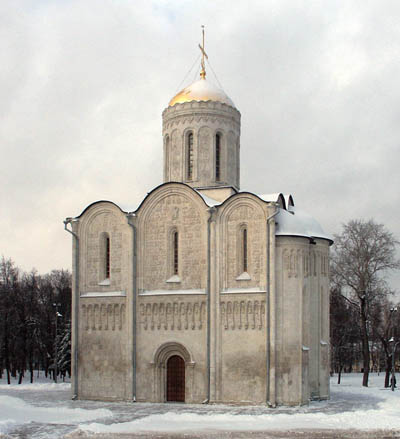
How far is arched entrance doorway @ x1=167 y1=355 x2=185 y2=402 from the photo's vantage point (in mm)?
22891

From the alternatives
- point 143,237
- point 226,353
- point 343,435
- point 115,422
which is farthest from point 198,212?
point 343,435

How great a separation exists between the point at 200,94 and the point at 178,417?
A: 540 inches

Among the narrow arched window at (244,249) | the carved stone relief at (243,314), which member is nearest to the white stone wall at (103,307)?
the carved stone relief at (243,314)

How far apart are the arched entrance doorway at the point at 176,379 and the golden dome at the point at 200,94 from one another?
10651 millimetres

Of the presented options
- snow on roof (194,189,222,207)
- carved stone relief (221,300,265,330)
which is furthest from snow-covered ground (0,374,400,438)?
snow on roof (194,189,222,207)

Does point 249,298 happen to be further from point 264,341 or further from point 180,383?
point 180,383

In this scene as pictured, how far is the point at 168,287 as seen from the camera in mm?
23469

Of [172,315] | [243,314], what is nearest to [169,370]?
[172,315]

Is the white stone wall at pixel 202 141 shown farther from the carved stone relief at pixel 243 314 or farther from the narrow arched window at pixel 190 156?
the carved stone relief at pixel 243 314

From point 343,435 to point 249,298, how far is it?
7061mm

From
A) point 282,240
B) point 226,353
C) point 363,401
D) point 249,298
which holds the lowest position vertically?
point 363,401

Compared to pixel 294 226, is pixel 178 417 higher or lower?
lower

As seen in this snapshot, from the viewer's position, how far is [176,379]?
23016 mm

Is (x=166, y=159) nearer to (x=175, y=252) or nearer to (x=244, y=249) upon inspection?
(x=175, y=252)
